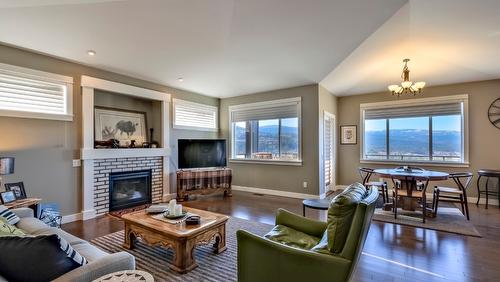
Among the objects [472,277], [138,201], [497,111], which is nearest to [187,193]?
[138,201]

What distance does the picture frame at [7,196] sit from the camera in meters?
2.94

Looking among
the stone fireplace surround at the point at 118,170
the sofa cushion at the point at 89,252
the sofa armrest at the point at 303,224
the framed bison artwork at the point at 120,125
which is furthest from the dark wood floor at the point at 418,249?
the sofa cushion at the point at 89,252

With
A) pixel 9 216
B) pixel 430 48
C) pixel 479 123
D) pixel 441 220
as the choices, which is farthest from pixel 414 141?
pixel 9 216

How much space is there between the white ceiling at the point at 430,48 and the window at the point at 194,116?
316 cm

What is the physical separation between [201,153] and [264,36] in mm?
3225

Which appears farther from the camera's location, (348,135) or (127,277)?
(348,135)

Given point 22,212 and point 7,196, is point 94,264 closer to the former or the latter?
point 22,212

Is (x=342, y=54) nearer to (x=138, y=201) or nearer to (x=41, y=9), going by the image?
(x=41, y=9)

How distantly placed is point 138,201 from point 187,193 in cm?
102

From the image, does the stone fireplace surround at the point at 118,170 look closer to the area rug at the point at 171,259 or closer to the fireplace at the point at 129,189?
the fireplace at the point at 129,189

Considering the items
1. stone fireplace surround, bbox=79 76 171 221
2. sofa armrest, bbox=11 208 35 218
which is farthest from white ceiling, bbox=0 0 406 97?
sofa armrest, bbox=11 208 35 218

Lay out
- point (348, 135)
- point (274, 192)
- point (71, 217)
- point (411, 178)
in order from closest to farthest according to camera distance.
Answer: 1. point (71, 217)
2. point (411, 178)
3. point (274, 192)
4. point (348, 135)

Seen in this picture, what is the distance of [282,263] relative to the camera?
1670mm

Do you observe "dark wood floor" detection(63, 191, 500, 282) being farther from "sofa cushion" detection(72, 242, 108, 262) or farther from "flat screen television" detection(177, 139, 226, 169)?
"sofa cushion" detection(72, 242, 108, 262)
